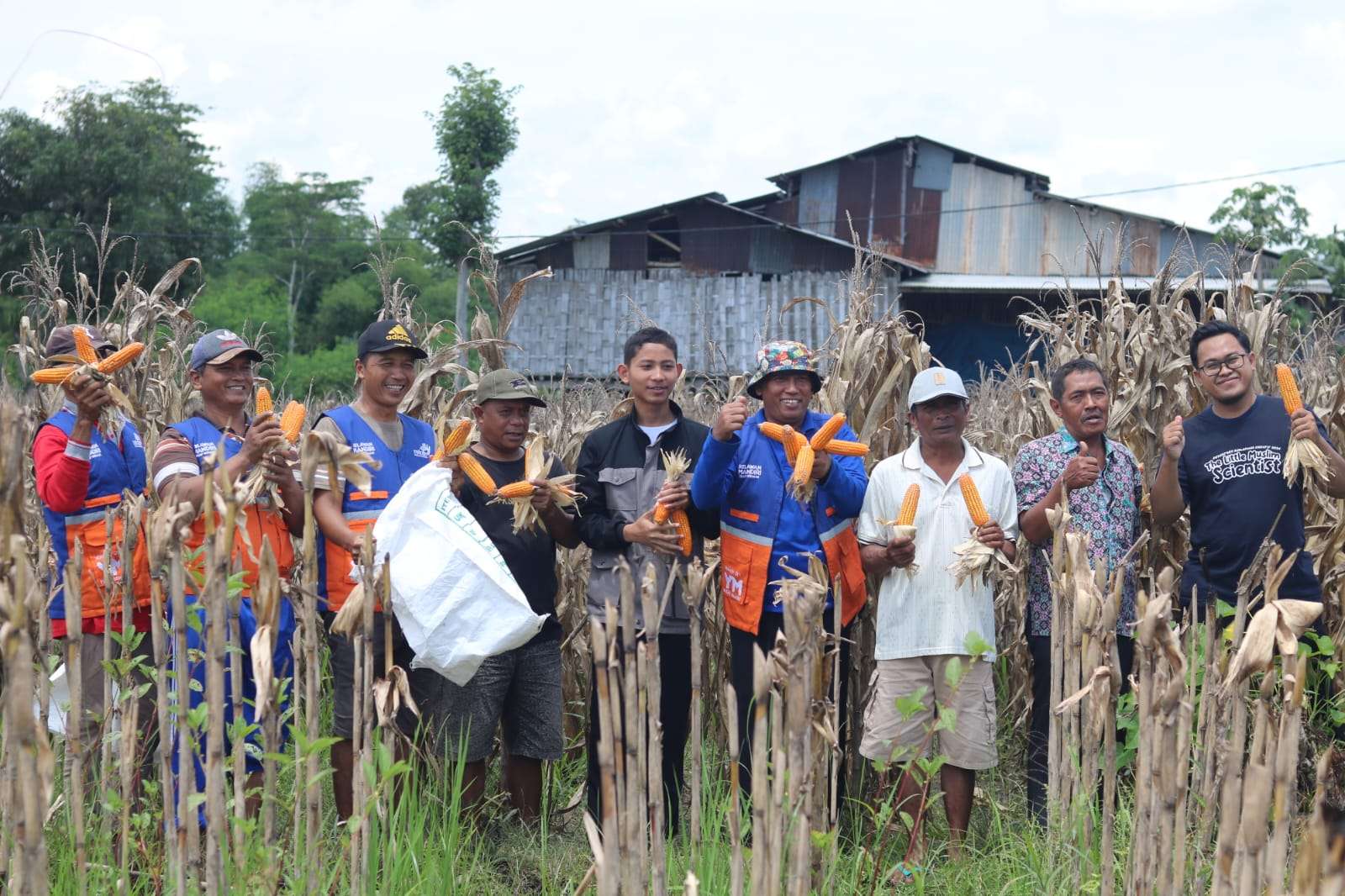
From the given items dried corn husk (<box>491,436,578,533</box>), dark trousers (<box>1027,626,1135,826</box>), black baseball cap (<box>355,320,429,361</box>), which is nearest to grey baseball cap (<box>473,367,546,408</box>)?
dried corn husk (<box>491,436,578,533</box>)

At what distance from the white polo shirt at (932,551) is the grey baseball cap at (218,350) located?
2368 mm

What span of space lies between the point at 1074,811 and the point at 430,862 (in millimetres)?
1821

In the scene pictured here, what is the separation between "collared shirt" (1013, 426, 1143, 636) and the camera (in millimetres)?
4691

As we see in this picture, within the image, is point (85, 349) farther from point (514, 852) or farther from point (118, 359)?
point (514, 852)

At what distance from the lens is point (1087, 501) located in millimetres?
4723

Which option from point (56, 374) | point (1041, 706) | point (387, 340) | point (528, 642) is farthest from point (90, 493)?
point (1041, 706)

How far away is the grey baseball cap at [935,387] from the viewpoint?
14.8ft

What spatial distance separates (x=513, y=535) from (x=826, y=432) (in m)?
1.26

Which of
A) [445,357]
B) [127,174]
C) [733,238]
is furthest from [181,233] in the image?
[445,357]

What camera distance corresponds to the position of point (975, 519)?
4.45 m

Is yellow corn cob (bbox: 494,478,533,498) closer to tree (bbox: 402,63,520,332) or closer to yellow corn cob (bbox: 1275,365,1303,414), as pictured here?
yellow corn cob (bbox: 1275,365,1303,414)

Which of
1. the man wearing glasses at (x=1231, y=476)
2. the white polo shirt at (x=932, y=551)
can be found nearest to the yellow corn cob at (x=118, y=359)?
the white polo shirt at (x=932, y=551)

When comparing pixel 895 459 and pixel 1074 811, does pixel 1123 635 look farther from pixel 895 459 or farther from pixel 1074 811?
pixel 1074 811

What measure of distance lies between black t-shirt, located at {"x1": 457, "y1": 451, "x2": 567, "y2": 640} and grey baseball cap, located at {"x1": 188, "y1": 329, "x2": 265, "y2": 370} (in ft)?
3.04
